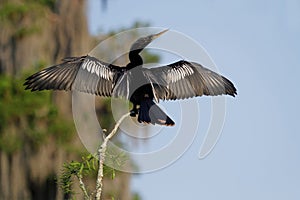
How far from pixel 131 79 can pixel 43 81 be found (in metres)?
0.47

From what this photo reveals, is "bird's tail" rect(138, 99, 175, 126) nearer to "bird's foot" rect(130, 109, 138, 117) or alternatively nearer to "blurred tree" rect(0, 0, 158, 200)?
"bird's foot" rect(130, 109, 138, 117)

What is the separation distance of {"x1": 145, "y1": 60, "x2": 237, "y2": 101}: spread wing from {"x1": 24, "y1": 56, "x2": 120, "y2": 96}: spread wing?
0.74ft

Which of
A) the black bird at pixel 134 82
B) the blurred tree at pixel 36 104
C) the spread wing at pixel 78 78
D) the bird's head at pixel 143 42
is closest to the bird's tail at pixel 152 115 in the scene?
the black bird at pixel 134 82

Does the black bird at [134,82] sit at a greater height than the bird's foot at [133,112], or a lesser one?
greater

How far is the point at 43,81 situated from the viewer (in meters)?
5.34

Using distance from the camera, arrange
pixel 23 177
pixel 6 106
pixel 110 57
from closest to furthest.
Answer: pixel 110 57 → pixel 23 177 → pixel 6 106

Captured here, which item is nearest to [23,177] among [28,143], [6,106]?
[28,143]

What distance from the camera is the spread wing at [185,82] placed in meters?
5.35

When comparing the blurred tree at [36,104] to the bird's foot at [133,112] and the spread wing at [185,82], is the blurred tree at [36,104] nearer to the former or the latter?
the spread wing at [185,82]

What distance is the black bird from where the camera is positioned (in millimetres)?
5262

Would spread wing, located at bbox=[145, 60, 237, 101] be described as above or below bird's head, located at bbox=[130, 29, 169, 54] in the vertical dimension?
below

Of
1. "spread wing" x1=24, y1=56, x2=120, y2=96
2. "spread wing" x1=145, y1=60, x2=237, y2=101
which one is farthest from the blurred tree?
"spread wing" x1=24, y1=56, x2=120, y2=96

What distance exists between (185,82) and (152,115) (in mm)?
427

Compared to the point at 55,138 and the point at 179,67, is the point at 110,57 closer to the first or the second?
the point at 55,138
